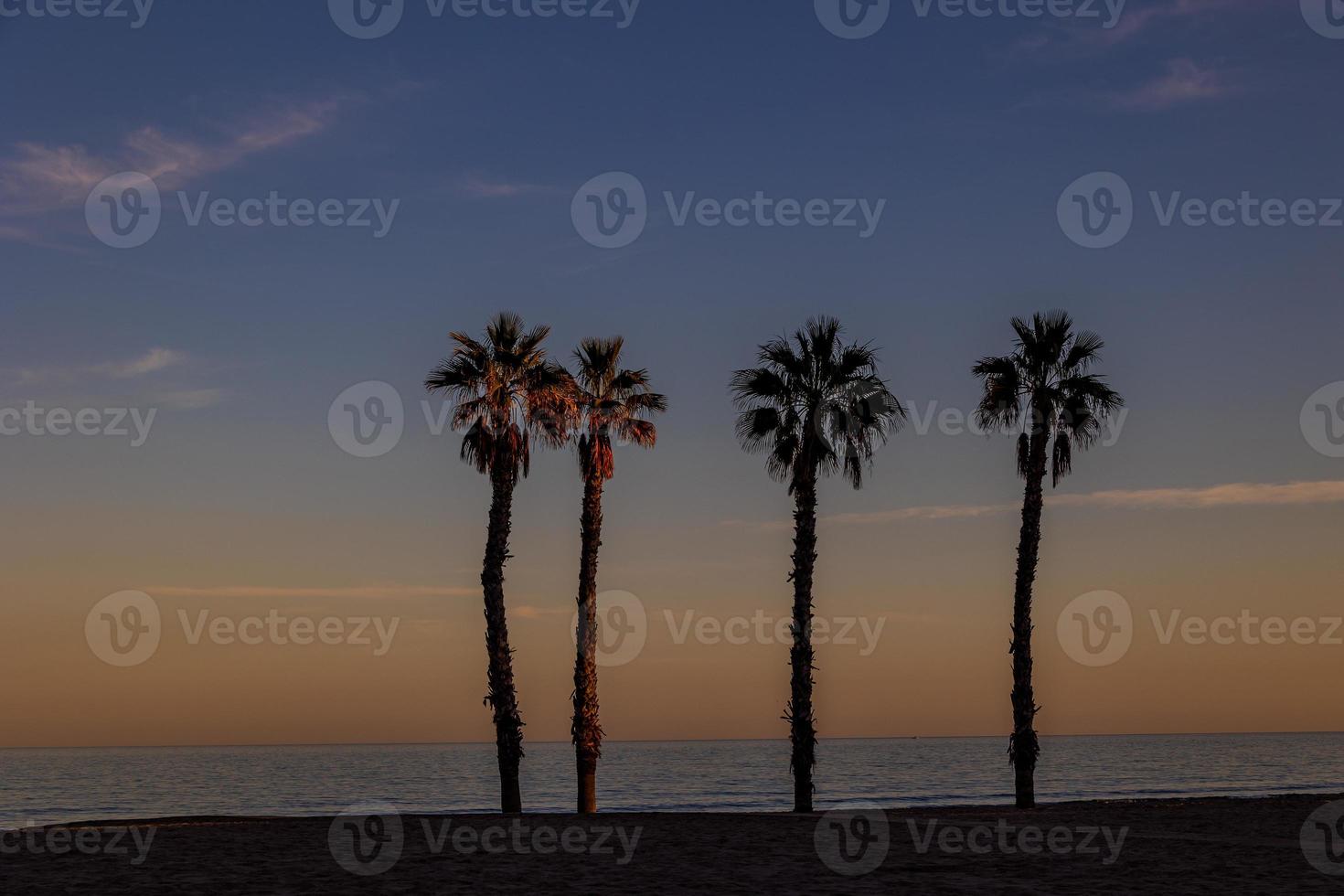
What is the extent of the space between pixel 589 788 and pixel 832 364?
1606 cm

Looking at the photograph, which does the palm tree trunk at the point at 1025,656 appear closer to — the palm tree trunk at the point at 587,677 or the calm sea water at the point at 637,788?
the palm tree trunk at the point at 587,677

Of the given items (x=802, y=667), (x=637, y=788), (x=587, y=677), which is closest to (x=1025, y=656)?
(x=802, y=667)

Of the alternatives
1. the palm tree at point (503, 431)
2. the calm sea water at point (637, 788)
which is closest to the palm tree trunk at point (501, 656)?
the palm tree at point (503, 431)

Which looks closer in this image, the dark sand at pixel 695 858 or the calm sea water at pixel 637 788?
the dark sand at pixel 695 858

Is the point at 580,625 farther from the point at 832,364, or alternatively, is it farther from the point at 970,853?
the point at 970,853

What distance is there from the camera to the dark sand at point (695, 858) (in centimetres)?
2014

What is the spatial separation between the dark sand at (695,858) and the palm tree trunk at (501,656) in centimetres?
383

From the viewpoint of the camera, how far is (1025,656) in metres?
38.5

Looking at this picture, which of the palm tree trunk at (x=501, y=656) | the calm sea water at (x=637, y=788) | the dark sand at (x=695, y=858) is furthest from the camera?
the calm sea water at (x=637, y=788)

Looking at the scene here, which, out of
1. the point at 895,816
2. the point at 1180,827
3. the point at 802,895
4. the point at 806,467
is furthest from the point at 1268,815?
the point at 802,895

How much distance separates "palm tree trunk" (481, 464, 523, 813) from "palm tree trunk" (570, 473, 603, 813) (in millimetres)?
2111

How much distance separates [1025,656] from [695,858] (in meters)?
17.5

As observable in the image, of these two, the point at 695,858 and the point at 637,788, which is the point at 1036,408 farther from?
the point at 637,788

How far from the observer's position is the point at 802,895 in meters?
19.3
